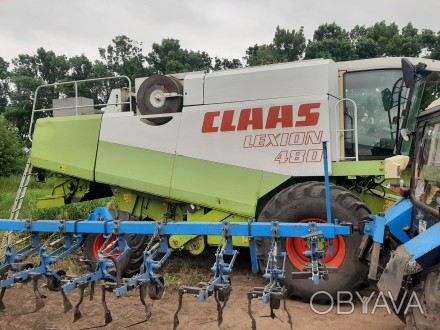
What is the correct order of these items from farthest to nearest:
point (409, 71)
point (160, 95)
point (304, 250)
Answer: point (160, 95) < point (304, 250) < point (409, 71)

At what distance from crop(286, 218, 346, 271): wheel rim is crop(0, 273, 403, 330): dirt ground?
0.43 metres

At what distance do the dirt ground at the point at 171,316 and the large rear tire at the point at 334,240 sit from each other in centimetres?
21

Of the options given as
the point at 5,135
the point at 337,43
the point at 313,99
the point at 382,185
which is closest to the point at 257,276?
the point at 382,185

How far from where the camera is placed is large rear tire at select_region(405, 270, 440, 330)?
2465 mm

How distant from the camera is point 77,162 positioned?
5805 millimetres

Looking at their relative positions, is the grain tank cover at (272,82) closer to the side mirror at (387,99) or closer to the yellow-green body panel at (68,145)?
the side mirror at (387,99)

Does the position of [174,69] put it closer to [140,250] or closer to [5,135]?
[5,135]

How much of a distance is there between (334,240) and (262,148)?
1323 millimetres

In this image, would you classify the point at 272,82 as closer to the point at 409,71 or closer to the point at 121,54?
the point at 409,71

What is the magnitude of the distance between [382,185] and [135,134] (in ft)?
10.6

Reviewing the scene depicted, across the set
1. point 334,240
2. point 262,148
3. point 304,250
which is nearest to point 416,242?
point 334,240

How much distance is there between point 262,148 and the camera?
493 centimetres

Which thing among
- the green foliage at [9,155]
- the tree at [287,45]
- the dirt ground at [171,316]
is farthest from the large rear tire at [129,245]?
the tree at [287,45]

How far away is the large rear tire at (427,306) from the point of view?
2465mm
